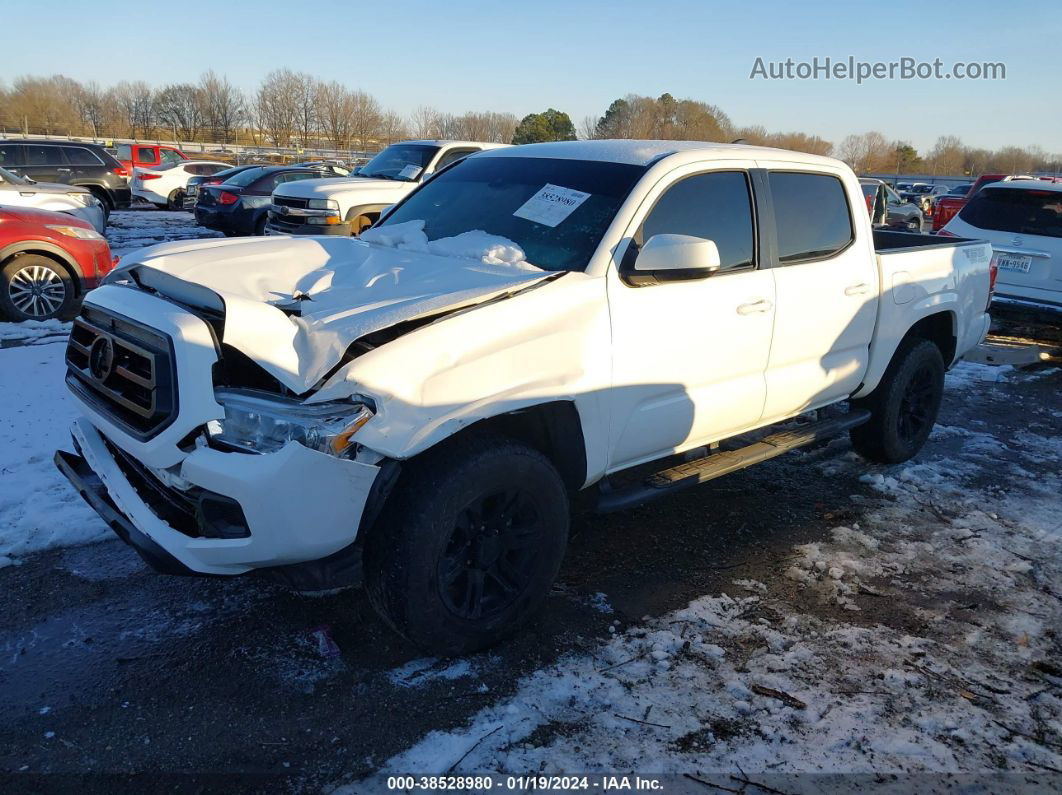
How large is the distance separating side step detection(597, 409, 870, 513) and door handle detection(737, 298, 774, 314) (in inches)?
30.3

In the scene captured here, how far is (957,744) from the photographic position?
112 inches

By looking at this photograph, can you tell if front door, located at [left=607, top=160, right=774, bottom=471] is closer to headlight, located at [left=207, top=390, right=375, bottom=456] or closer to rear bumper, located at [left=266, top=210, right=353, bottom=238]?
headlight, located at [left=207, top=390, right=375, bottom=456]

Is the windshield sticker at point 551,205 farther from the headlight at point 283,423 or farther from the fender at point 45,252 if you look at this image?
the fender at point 45,252

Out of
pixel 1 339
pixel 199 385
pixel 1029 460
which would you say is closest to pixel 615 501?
pixel 199 385

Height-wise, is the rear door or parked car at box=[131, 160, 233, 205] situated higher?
parked car at box=[131, 160, 233, 205]

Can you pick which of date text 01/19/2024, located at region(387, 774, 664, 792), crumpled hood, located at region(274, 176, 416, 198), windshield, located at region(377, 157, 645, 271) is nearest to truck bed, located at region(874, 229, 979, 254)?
windshield, located at region(377, 157, 645, 271)

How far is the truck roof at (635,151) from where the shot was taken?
13.1ft

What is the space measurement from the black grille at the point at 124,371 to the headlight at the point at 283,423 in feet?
0.62

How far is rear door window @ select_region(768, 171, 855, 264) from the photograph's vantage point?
4402 millimetres

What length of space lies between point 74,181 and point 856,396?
19367mm

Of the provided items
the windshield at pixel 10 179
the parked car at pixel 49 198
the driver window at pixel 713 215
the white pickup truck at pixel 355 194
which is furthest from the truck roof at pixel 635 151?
the windshield at pixel 10 179

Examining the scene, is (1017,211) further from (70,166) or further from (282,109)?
(282,109)

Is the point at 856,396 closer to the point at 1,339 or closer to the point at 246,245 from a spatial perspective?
the point at 246,245

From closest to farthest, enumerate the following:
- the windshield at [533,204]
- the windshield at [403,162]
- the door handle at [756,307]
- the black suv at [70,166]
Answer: the windshield at [533,204] < the door handle at [756,307] < the windshield at [403,162] < the black suv at [70,166]
